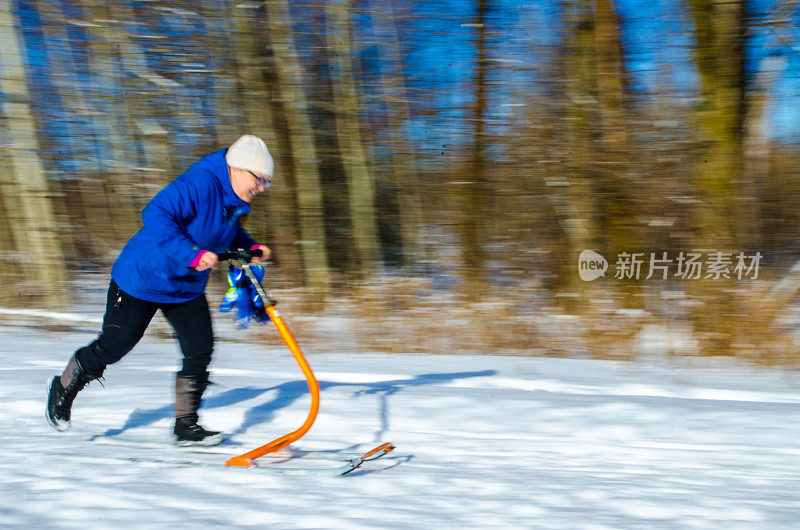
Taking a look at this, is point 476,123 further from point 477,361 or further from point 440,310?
point 477,361

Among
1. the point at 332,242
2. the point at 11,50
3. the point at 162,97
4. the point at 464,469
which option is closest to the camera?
the point at 464,469

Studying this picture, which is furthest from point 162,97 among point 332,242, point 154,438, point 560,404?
point 560,404

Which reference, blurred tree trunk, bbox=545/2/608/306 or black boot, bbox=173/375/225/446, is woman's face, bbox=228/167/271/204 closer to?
black boot, bbox=173/375/225/446

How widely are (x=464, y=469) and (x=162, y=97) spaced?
682 centimetres

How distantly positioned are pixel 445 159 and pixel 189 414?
5.72 metres

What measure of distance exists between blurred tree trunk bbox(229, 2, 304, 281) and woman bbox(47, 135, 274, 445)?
5.60 m

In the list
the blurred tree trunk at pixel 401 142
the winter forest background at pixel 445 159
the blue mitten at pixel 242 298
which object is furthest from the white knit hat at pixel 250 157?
the blurred tree trunk at pixel 401 142

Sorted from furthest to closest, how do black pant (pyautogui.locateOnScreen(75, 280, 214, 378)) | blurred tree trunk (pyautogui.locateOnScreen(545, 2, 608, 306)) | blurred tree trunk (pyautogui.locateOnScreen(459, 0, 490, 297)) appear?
blurred tree trunk (pyautogui.locateOnScreen(459, 0, 490, 297))
blurred tree trunk (pyautogui.locateOnScreen(545, 2, 608, 306))
black pant (pyautogui.locateOnScreen(75, 280, 214, 378))

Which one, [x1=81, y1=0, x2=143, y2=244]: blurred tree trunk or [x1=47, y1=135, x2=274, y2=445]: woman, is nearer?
[x1=47, y1=135, x2=274, y2=445]: woman

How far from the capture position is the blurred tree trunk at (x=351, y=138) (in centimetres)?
852

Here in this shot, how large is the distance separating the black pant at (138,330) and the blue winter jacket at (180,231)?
0.24ft

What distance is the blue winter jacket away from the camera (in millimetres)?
3021

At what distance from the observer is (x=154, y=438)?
3691 millimetres

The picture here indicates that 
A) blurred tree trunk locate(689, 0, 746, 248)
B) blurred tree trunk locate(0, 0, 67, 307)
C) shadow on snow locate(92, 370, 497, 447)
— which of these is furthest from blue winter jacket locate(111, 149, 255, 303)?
blurred tree trunk locate(0, 0, 67, 307)
